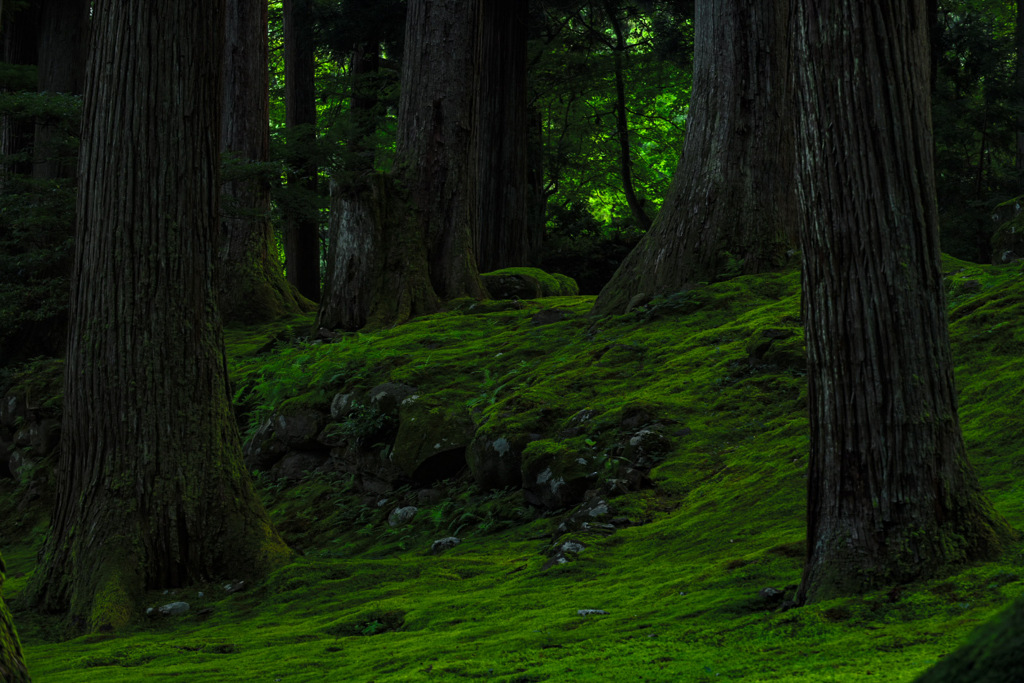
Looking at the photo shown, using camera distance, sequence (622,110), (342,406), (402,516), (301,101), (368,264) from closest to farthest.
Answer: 1. (402,516)
2. (342,406)
3. (368,264)
4. (301,101)
5. (622,110)

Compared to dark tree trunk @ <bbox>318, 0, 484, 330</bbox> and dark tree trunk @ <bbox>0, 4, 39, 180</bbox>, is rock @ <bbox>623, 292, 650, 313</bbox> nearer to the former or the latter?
dark tree trunk @ <bbox>318, 0, 484, 330</bbox>

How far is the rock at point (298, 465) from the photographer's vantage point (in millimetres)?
8766

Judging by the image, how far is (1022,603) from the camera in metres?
1.11

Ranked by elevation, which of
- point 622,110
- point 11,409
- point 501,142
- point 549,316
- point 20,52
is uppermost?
point 622,110

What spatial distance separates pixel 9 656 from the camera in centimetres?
269

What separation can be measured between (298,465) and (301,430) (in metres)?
0.35

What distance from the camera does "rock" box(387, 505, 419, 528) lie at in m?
7.23

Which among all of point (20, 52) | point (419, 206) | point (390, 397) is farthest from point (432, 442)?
point (20, 52)

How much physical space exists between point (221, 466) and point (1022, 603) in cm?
588

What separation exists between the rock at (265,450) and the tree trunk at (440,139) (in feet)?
9.64

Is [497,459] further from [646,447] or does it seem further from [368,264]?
[368,264]

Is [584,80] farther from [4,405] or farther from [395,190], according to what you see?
[4,405]

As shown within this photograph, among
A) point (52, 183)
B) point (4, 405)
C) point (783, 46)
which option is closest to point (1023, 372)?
point (783, 46)

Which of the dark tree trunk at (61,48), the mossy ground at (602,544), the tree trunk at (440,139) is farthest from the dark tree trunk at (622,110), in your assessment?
the mossy ground at (602,544)
